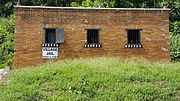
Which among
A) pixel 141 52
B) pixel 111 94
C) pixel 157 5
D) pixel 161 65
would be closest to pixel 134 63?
pixel 161 65

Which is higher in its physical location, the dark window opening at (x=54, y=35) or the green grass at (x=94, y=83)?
the dark window opening at (x=54, y=35)

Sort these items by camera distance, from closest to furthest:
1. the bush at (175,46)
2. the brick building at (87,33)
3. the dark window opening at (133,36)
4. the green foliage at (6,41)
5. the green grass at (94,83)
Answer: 1. the green grass at (94,83)
2. the brick building at (87,33)
3. the dark window opening at (133,36)
4. the bush at (175,46)
5. the green foliage at (6,41)

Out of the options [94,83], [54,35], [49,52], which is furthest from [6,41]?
[94,83]

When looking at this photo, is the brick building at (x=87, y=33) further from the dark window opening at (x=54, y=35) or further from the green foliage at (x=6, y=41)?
the green foliage at (x=6, y=41)

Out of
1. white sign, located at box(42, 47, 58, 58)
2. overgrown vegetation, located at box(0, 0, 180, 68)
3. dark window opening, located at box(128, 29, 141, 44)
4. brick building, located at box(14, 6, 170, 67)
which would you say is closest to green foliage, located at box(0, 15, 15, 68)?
overgrown vegetation, located at box(0, 0, 180, 68)

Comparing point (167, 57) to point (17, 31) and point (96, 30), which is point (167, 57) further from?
point (17, 31)

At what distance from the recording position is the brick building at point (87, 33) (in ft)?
56.8

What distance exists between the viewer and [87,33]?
1769cm

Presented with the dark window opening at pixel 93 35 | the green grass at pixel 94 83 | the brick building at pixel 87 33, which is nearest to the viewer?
the green grass at pixel 94 83

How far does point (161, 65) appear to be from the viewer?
15.7 m

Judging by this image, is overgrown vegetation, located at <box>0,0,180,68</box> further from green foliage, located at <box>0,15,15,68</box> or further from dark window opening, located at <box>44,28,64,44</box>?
dark window opening, located at <box>44,28,64,44</box>

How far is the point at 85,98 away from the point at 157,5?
18696 millimetres

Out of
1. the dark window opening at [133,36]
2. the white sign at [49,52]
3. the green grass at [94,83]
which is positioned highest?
the dark window opening at [133,36]

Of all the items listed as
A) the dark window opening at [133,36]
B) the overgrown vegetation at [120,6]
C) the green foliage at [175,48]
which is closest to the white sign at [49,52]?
the dark window opening at [133,36]
